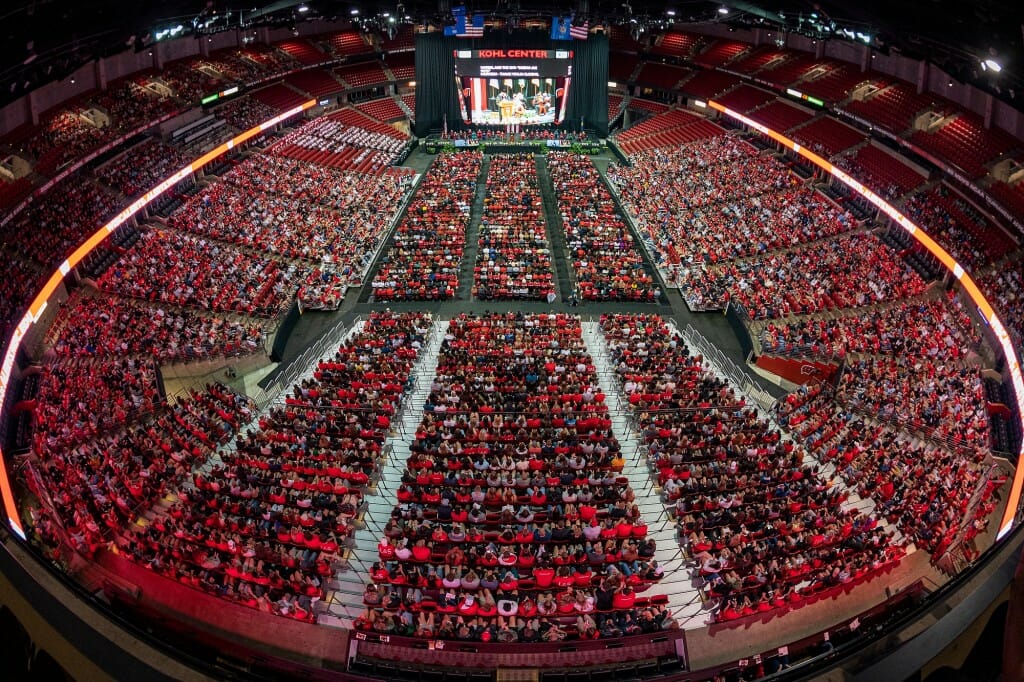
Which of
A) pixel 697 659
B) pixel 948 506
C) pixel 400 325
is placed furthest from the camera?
pixel 400 325

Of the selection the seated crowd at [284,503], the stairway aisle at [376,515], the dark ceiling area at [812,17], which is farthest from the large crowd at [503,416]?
the dark ceiling area at [812,17]

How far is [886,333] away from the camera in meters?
26.0

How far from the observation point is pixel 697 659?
1293cm

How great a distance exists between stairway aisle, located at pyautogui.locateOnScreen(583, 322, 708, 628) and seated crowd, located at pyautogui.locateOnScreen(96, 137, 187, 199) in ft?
87.7

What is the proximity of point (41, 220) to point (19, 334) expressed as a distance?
9366 millimetres

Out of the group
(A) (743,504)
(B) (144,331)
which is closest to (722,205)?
(A) (743,504)

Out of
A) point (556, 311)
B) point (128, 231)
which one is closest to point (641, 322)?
point (556, 311)

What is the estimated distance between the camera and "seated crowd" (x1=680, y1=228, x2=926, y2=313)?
1139 inches

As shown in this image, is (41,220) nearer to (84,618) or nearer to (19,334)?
(19,334)

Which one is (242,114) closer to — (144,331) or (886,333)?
(144,331)

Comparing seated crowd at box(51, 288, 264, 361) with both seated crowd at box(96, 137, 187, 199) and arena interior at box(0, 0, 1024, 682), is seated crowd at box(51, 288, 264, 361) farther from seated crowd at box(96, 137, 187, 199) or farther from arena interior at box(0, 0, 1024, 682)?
seated crowd at box(96, 137, 187, 199)

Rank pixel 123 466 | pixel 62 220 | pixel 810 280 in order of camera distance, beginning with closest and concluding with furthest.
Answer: pixel 123 466 < pixel 62 220 < pixel 810 280

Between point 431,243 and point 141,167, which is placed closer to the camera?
point 141,167

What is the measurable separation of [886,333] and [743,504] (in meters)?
14.0
